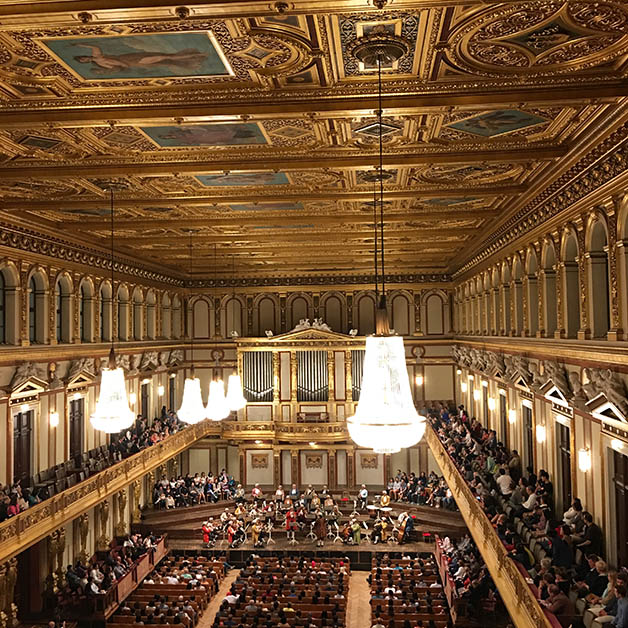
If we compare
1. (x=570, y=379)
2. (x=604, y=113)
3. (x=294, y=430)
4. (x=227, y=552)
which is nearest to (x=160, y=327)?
(x=294, y=430)

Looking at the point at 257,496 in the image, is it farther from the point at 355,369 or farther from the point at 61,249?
the point at 61,249

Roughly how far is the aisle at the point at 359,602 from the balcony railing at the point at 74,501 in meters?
9.16

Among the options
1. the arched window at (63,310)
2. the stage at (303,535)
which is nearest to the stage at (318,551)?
the stage at (303,535)

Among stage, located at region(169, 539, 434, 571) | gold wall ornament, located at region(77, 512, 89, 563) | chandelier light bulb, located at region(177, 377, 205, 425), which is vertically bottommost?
stage, located at region(169, 539, 434, 571)

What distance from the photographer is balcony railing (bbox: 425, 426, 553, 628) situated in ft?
33.0

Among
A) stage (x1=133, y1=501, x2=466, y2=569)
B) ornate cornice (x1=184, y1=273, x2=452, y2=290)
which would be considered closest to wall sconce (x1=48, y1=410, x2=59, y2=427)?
stage (x1=133, y1=501, x2=466, y2=569)

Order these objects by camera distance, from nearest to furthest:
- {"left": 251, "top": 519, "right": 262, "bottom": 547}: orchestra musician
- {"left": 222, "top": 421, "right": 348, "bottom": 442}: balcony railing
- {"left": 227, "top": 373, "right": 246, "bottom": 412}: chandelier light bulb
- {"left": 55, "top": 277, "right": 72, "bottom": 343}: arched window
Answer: {"left": 227, "top": 373, "right": 246, "bottom": 412}: chandelier light bulb → {"left": 55, "top": 277, "right": 72, "bottom": 343}: arched window → {"left": 251, "top": 519, "right": 262, "bottom": 547}: orchestra musician → {"left": 222, "top": 421, "right": 348, "bottom": 442}: balcony railing

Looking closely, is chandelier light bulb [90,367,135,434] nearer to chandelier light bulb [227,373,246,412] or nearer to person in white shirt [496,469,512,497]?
chandelier light bulb [227,373,246,412]

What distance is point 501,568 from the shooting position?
12578 mm

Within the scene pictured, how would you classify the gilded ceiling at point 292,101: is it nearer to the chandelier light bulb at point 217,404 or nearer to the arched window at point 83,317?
the chandelier light bulb at point 217,404

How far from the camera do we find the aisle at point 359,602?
21.2 m

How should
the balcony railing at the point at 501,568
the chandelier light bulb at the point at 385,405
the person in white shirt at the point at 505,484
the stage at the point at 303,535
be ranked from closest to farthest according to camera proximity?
the chandelier light bulb at the point at 385,405
the balcony railing at the point at 501,568
the person in white shirt at the point at 505,484
the stage at the point at 303,535

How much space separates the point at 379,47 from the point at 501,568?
1013 centimetres

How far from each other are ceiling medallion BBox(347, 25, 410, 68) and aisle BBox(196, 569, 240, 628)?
63.2ft
